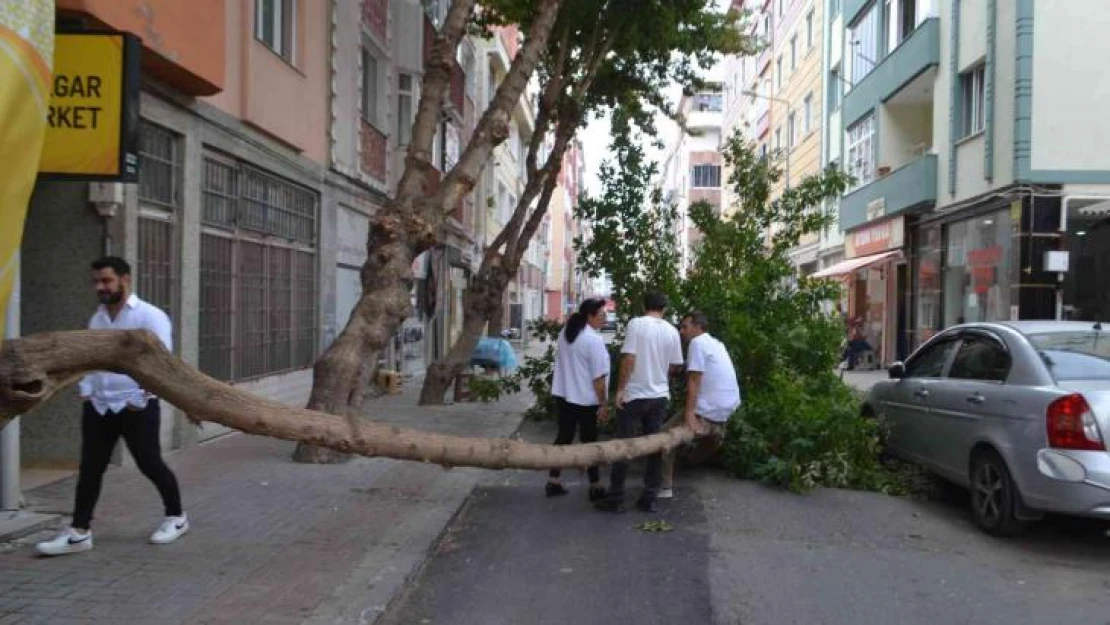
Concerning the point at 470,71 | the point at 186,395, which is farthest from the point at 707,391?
the point at 470,71

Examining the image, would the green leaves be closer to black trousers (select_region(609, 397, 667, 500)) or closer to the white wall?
black trousers (select_region(609, 397, 667, 500))

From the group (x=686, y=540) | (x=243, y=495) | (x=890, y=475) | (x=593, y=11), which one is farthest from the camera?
(x=593, y=11)

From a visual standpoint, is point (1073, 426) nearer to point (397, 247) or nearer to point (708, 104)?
point (397, 247)

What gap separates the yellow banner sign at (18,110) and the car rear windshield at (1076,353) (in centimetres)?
608

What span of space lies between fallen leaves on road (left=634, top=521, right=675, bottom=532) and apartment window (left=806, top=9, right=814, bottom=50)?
31.1m

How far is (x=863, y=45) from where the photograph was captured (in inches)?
1064

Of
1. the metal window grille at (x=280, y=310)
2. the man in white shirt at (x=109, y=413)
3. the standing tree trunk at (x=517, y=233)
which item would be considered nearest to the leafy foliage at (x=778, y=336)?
the standing tree trunk at (x=517, y=233)

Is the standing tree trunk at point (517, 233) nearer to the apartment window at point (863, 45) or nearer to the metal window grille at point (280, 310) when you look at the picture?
the metal window grille at point (280, 310)

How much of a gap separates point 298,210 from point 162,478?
766 centimetres

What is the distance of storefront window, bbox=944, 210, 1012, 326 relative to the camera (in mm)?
18062

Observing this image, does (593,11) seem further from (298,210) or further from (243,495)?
(243,495)

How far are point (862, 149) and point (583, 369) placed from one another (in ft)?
73.4

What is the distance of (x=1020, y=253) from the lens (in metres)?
17.0

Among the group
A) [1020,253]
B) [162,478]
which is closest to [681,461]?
[162,478]
